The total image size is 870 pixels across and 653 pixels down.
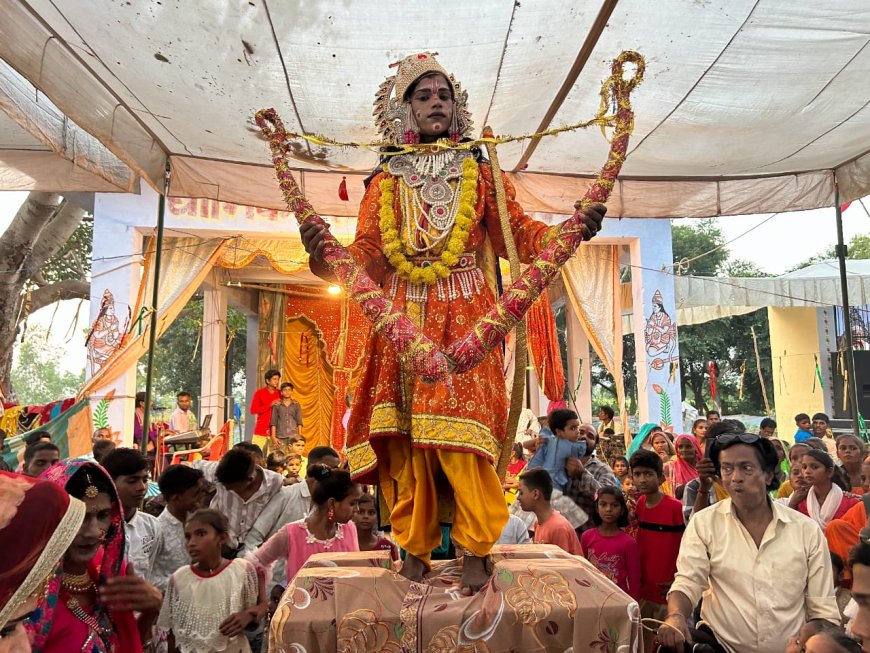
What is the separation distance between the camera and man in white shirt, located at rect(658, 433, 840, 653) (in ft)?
9.23

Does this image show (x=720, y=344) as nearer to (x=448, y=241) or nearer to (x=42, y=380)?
(x=448, y=241)

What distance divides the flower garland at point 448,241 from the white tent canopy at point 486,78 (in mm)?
928

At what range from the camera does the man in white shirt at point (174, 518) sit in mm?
3906

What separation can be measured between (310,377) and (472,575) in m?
15.8

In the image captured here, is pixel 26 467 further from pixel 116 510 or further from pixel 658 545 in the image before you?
pixel 658 545

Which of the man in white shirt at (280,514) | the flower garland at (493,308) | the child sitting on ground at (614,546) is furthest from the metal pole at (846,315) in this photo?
the man in white shirt at (280,514)

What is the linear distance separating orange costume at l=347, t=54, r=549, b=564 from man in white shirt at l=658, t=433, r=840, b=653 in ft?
2.92

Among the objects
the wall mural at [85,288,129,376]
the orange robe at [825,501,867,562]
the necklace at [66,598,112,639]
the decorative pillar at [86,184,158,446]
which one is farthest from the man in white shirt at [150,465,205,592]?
the wall mural at [85,288,129,376]

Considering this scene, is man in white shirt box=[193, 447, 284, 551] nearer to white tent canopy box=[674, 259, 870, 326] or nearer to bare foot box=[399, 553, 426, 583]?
bare foot box=[399, 553, 426, 583]

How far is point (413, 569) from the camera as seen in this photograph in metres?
2.75

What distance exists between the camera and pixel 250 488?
4602 mm

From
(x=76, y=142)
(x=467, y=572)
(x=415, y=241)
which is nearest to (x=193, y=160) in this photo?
(x=76, y=142)

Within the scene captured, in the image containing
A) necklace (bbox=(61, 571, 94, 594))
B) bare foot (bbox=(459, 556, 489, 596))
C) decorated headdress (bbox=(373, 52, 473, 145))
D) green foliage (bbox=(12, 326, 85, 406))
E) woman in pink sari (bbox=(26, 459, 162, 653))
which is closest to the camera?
woman in pink sari (bbox=(26, 459, 162, 653))

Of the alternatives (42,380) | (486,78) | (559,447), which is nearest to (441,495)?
(486,78)
